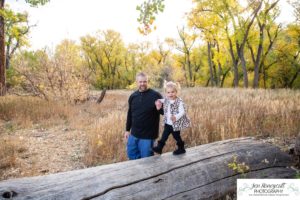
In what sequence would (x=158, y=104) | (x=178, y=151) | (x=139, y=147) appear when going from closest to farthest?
(x=178, y=151), (x=158, y=104), (x=139, y=147)

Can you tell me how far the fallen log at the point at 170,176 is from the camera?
3.13 meters

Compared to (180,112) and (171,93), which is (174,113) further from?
(171,93)

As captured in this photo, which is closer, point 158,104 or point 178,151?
point 178,151

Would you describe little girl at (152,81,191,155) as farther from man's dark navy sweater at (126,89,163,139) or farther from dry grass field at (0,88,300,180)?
dry grass field at (0,88,300,180)

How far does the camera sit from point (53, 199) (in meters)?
2.98

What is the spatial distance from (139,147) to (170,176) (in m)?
1.22

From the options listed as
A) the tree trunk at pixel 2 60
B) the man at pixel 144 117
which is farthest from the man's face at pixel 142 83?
the tree trunk at pixel 2 60

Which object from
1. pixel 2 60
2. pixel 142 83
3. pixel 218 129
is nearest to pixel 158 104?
pixel 142 83

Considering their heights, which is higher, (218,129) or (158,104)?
(158,104)

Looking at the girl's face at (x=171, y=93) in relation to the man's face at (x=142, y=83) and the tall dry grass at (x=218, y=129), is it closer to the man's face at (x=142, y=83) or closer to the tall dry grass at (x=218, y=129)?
the man's face at (x=142, y=83)

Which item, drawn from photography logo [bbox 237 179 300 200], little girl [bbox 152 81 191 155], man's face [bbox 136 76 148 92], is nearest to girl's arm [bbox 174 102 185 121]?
little girl [bbox 152 81 191 155]

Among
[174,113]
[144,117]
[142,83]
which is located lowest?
[144,117]

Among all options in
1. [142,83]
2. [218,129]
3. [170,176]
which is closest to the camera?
[170,176]

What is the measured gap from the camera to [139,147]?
15.7 ft
